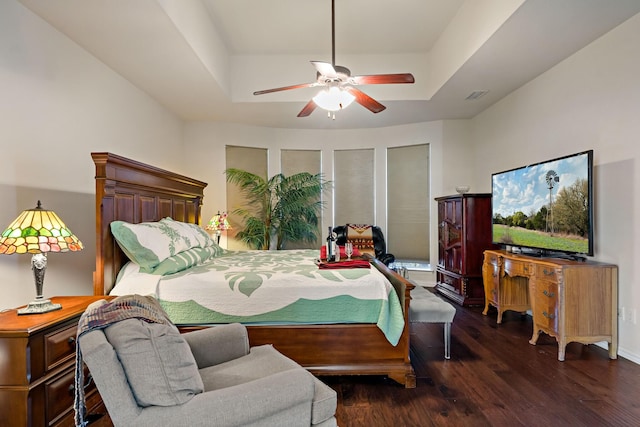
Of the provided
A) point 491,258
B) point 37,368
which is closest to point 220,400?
point 37,368

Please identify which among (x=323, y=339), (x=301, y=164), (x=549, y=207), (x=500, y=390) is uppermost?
(x=301, y=164)

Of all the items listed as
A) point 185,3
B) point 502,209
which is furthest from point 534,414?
point 185,3

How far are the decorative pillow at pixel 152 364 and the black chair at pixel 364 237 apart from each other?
419cm

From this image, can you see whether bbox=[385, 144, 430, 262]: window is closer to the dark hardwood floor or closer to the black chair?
the black chair

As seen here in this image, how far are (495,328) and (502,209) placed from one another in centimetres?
137

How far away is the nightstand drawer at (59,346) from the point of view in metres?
1.69

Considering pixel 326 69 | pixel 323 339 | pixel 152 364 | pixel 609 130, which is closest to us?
pixel 152 364

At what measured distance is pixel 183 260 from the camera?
8.96 ft

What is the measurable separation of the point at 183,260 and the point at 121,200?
2.23ft

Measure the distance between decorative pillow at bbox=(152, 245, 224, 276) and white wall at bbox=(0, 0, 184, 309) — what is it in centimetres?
90

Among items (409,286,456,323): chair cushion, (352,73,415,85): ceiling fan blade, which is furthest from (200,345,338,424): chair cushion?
(352,73,415,85): ceiling fan blade

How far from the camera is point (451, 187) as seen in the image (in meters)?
5.33

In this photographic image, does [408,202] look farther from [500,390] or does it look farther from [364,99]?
[500,390]

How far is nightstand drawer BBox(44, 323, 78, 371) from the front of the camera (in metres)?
1.69
